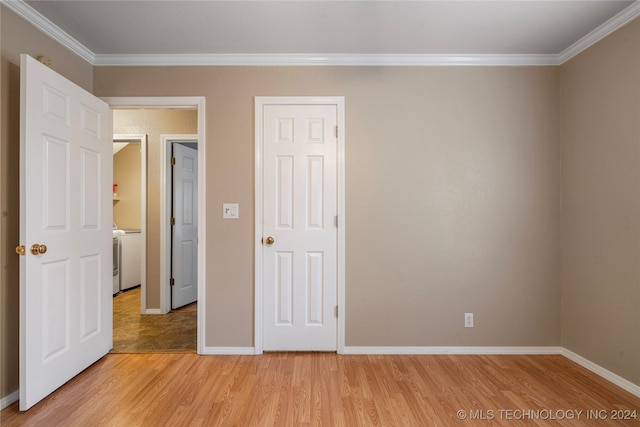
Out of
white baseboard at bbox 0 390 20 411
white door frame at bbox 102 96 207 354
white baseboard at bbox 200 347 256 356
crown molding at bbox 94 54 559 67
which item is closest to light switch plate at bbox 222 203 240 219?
white door frame at bbox 102 96 207 354

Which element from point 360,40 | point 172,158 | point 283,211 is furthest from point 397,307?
point 172,158

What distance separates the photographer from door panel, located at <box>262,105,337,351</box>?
273cm

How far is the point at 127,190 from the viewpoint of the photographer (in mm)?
5777

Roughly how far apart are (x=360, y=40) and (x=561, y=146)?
1.91 m

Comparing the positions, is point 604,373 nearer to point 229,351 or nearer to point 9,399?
point 229,351

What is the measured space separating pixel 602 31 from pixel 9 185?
4141 mm

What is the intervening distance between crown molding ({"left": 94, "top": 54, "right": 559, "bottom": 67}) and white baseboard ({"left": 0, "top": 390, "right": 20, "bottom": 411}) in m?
2.51

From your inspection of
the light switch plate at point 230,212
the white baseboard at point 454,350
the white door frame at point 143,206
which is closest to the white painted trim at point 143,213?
the white door frame at point 143,206

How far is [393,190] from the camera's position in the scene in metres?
2.73

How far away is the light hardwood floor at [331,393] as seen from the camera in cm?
184

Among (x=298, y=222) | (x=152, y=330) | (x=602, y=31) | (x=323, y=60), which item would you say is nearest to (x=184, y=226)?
(x=152, y=330)

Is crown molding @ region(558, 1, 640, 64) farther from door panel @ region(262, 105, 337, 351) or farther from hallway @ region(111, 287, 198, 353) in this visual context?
hallway @ region(111, 287, 198, 353)

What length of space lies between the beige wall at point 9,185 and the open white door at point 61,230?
19 cm

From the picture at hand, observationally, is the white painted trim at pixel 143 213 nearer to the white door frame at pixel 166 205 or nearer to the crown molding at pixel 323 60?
the white door frame at pixel 166 205
